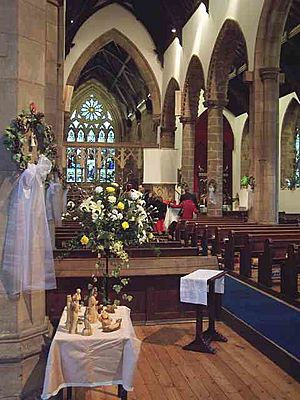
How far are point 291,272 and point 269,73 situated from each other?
6941 millimetres

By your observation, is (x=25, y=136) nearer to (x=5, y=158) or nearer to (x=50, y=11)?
(x=5, y=158)

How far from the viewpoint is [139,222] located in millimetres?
4418

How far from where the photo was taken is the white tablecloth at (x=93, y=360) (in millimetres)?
3461

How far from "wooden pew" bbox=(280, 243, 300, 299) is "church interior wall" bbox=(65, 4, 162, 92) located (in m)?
16.7

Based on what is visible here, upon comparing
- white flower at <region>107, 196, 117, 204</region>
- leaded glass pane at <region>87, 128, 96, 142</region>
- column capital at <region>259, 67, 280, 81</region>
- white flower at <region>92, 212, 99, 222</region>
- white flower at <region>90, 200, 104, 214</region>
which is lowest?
white flower at <region>92, 212, 99, 222</region>

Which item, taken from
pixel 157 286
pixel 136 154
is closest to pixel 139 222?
pixel 157 286

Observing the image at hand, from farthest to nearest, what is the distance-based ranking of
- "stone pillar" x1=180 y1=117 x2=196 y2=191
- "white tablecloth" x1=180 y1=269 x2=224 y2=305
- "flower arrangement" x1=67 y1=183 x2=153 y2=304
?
"stone pillar" x1=180 y1=117 x2=196 y2=191, "white tablecloth" x1=180 y1=269 x2=224 y2=305, "flower arrangement" x1=67 y1=183 x2=153 y2=304

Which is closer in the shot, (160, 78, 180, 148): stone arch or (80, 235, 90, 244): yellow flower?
(80, 235, 90, 244): yellow flower

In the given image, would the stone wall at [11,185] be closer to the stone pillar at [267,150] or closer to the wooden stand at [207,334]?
the wooden stand at [207,334]

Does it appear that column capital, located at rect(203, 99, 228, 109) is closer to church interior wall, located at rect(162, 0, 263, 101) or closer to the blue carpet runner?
church interior wall, located at rect(162, 0, 263, 101)

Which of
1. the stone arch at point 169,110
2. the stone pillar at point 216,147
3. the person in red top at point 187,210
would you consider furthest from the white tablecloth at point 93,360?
the stone arch at point 169,110

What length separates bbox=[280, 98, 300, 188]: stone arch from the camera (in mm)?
22078

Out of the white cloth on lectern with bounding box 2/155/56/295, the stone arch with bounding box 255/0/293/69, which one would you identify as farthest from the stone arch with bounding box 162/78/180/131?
the white cloth on lectern with bounding box 2/155/56/295

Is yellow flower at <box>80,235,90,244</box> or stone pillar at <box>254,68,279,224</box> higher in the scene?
→ stone pillar at <box>254,68,279,224</box>
